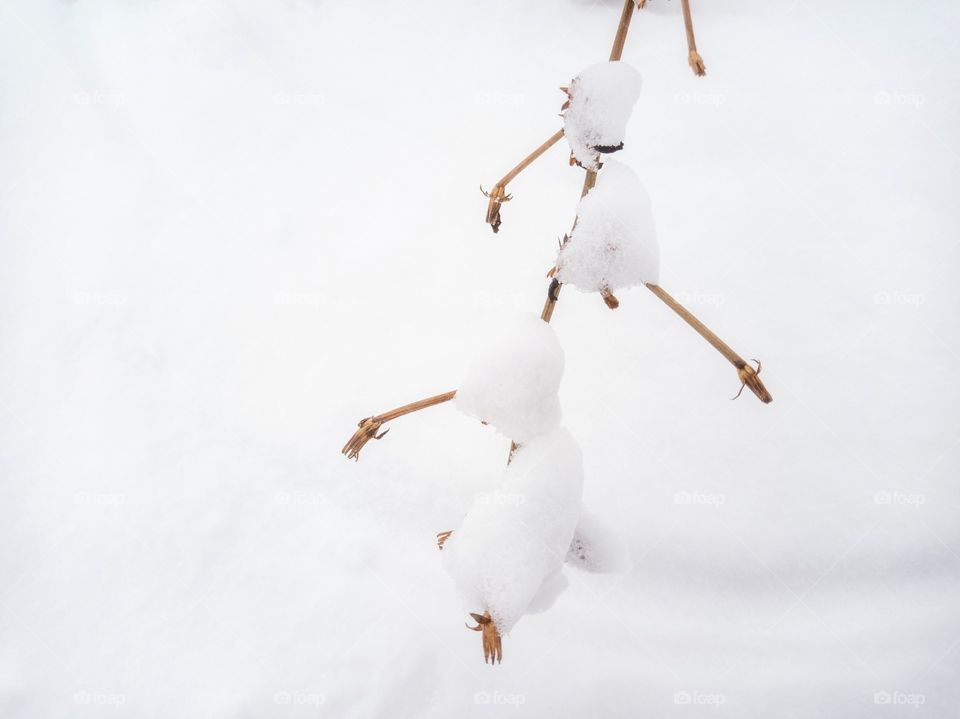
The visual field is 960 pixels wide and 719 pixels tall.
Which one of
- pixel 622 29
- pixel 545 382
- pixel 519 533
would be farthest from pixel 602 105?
pixel 519 533

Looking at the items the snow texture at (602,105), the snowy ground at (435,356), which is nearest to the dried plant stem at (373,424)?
the snow texture at (602,105)

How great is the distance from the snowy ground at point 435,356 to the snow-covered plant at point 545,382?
1.07 ft

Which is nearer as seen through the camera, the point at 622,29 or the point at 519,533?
the point at 622,29

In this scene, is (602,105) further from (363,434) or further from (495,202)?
(363,434)

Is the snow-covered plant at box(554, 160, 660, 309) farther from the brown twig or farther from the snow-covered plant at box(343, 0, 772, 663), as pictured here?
the brown twig

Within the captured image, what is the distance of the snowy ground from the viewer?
2.73ft

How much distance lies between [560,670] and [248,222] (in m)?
0.89

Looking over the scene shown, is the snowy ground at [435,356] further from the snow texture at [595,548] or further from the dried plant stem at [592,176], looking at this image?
the dried plant stem at [592,176]

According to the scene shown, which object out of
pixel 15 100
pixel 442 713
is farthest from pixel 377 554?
pixel 15 100

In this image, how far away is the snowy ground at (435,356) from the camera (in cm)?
83

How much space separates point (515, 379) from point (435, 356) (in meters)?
0.45

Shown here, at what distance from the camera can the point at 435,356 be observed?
979mm

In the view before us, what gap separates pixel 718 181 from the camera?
1.04 metres

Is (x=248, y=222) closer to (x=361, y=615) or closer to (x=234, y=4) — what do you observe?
(x=234, y=4)
